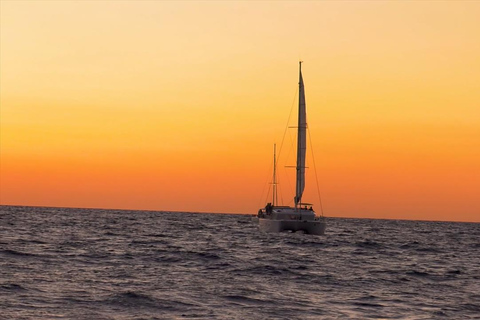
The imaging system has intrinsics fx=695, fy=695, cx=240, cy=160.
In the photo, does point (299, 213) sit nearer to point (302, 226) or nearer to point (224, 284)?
point (302, 226)

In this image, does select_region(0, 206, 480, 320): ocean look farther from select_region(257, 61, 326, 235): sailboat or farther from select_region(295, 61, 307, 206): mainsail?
select_region(295, 61, 307, 206): mainsail

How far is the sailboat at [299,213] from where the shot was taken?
76188 millimetres

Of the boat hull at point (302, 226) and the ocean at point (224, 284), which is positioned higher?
the boat hull at point (302, 226)

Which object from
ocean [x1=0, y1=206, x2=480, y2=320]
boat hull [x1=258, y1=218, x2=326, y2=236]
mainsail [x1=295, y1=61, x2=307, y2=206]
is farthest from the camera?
mainsail [x1=295, y1=61, x2=307, y2=206]

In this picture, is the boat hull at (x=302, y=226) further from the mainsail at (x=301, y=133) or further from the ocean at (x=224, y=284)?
the ocean at (x=224, y=284)

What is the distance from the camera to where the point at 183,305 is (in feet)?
85.8

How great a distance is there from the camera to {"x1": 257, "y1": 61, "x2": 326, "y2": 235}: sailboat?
3000 inches

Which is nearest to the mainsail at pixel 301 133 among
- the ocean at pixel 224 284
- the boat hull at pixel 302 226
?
the boat hull at pixel 302 226

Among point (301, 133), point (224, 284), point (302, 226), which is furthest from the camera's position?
point (301, 133)

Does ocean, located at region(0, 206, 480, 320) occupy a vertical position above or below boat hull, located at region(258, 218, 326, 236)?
below

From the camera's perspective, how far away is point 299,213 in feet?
256

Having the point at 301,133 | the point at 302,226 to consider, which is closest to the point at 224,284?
the point at 302,226

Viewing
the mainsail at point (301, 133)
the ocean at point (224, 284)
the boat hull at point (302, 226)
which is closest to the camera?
the ocean at point (224, 284)

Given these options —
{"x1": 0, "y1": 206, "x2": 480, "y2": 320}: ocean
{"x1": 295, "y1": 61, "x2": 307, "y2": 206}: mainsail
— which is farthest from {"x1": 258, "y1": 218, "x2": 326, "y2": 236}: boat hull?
{"x1": 0, "y1": 206, "x2": 480, "y2": 320}: ocean
